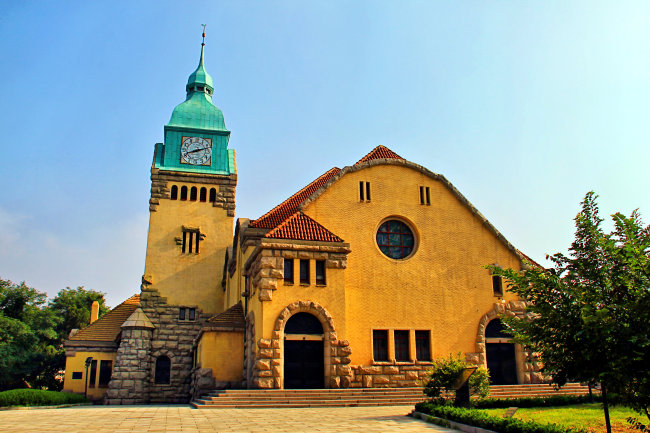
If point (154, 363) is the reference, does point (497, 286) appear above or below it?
above

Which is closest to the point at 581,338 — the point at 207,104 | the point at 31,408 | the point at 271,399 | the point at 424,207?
the point at 271,399

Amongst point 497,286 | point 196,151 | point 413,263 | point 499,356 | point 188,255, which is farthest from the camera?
point 196,151

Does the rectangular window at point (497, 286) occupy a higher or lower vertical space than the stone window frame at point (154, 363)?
higher

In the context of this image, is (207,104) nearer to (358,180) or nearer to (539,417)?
(358,180)

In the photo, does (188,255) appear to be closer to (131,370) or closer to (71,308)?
(131,370)

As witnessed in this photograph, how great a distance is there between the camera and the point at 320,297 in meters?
22.6

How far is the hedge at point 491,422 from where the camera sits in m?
10.4

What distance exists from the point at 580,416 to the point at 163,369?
22809 millimetres

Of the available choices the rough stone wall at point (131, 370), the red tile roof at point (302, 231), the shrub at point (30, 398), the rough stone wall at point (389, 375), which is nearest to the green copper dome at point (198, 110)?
the rough stone wall at point (131, 370)

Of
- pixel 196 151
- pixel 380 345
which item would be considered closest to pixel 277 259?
pixel 380 345

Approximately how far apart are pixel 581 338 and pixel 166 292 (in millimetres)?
26712

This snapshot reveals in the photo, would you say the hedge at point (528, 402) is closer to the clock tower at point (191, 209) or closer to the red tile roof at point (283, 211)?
the red tile roof at point (283, 211)

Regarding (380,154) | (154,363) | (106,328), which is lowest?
(154,363)

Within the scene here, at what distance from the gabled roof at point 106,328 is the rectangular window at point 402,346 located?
56.9 feet
